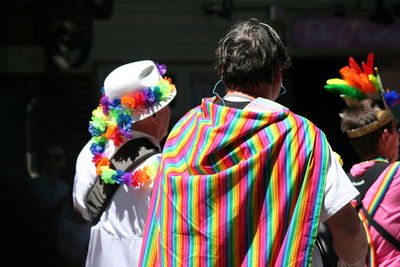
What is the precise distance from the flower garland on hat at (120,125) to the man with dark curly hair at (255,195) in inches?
28.7

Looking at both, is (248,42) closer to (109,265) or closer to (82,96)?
(109,265)

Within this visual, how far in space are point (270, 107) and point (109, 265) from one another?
1.17m

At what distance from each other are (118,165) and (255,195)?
105 centimetres

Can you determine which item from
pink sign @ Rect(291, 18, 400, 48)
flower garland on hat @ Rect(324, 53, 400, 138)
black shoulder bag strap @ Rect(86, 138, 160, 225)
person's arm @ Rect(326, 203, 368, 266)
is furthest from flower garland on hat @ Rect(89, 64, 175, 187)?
pink sign @ Rect(291, 18, 400, 48)

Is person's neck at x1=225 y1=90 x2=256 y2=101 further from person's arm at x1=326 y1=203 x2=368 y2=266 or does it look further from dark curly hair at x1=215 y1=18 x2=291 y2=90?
person's arm at x1=326 y1=203 x2=368 y2=266

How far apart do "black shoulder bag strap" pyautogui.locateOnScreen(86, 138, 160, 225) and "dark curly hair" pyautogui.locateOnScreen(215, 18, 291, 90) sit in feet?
2.64

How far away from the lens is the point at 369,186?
3.99 metres

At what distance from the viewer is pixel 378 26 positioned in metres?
10.6

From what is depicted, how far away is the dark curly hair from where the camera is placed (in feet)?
8.83

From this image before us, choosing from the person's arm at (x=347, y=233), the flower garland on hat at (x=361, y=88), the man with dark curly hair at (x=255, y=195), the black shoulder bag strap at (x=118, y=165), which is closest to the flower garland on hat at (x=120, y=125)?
the black shoulder bag strap at (x=118, y=165)

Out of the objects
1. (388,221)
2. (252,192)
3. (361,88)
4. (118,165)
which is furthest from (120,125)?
(361,88)

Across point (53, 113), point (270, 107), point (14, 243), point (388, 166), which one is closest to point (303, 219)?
point (270, 107)

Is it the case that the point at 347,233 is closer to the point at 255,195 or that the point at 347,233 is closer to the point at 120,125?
the point at 255,195

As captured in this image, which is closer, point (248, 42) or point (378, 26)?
point (248, 42)
